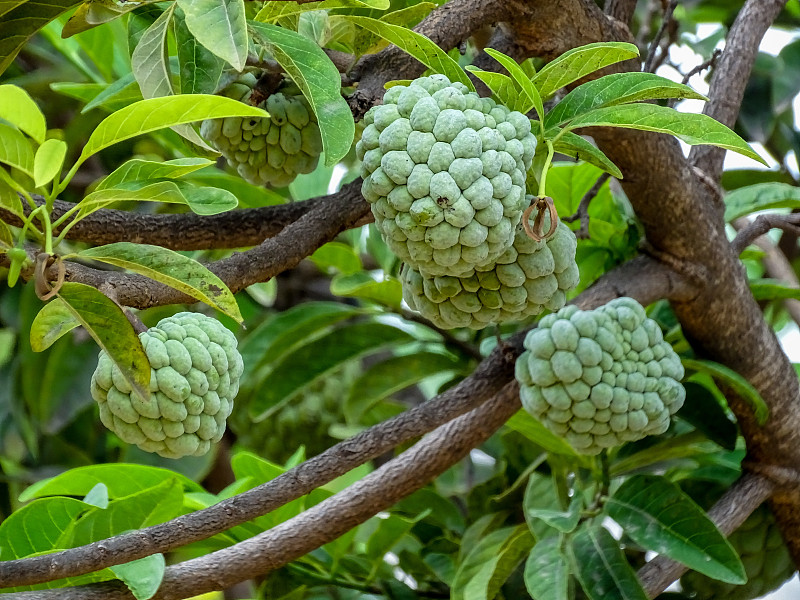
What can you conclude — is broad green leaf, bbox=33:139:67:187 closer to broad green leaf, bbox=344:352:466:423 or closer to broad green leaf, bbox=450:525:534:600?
broad green leaf, bbox=450:525:534:600

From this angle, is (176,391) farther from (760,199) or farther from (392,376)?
(760,199)

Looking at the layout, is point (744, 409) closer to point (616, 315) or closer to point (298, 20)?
point (616, 315)

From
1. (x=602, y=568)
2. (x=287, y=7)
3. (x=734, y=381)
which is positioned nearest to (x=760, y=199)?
(x=734, y=381)

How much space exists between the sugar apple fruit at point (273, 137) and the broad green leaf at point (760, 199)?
696 mm

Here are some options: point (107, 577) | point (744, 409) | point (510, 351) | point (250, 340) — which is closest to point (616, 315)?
point (510, 351)

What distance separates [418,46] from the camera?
0.82m

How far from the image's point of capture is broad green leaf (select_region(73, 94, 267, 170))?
72 cm

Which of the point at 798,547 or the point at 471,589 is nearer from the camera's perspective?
the point at 471,589

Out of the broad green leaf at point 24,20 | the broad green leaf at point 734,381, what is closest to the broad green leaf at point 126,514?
the broad green leaf at point 24,20

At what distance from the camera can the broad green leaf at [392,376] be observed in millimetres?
1637

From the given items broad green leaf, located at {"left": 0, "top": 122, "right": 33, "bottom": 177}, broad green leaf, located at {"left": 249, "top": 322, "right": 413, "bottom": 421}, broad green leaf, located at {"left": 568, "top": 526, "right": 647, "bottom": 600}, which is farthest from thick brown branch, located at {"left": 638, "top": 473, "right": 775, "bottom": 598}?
broad green leaf, located at {"left": 0, "top": 122, "right": 33, "bottom": 177}

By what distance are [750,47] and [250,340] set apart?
100 cm

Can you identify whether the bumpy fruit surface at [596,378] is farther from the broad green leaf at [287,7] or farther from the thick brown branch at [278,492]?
the broad green leaf at [287,7]

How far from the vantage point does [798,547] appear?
139 cm
